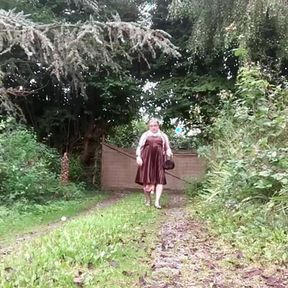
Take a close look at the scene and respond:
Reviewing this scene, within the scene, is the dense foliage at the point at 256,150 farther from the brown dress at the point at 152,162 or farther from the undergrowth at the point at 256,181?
the brown dress at the point at 152,162

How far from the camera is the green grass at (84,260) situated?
3120mm

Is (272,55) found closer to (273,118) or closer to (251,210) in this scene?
(273,118)

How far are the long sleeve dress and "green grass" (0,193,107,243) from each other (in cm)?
134

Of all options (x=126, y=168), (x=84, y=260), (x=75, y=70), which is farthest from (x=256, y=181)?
(x=126, y=168)

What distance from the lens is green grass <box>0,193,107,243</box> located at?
20.7 feet

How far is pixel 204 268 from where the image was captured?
12.1ft

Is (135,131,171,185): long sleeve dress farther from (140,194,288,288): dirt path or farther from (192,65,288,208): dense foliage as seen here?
(140,194,288,288): dirt path

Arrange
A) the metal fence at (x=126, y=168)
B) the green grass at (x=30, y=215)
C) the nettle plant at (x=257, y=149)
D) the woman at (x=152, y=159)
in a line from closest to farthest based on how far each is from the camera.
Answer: the nettle plant at (x=257, y=149)
the green grass at (x=30, y=215)
the woman at (x=152, y=159)
the metal fence at (x=126, y=168)

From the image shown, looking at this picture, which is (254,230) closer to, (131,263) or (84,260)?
(131,263)

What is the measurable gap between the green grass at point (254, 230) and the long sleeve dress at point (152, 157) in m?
1.86

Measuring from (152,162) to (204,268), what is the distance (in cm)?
442

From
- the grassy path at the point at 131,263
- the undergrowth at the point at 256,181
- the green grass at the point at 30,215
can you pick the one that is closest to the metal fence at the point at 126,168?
the green grass at the point at 30,215

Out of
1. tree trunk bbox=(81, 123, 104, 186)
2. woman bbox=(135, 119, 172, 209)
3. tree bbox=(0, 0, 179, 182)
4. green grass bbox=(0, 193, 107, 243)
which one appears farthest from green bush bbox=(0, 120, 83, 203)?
tree trunk bbox=(81, 123, 104, 186)

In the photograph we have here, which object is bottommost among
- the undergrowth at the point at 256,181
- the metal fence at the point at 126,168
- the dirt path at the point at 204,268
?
the metal fence at the point at 126,168
